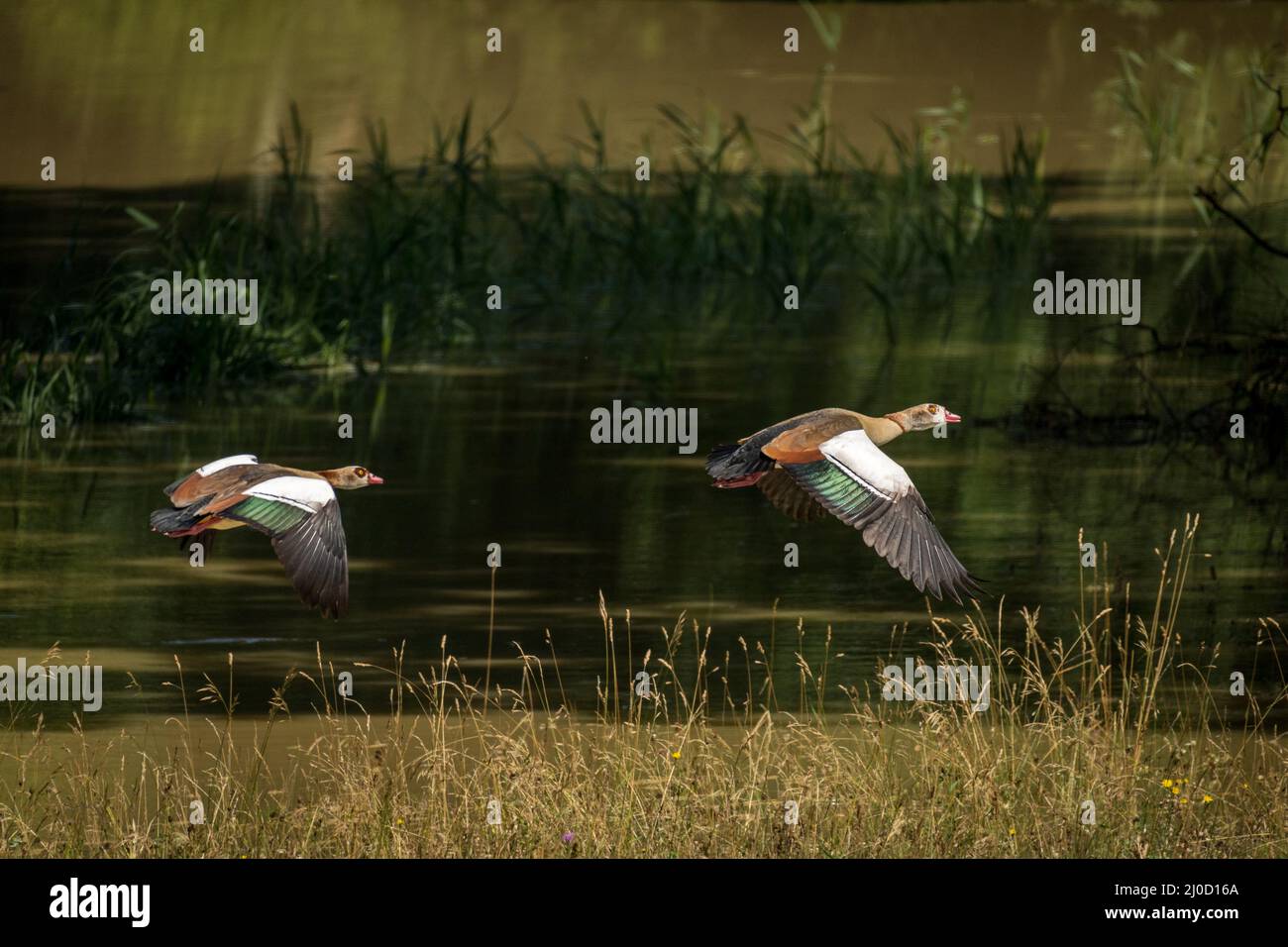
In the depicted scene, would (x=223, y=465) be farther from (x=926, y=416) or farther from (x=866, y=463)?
(x=926, y=416)

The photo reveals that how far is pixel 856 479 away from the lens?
30.1 feet

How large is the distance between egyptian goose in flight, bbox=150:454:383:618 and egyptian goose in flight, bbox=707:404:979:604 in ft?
3.89

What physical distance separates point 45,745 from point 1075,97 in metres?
21.6

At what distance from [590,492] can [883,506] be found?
249 inches

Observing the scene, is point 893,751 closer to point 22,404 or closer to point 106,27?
point 22,404

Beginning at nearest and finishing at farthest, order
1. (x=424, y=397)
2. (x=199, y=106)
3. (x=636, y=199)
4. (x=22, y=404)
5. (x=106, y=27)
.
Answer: (x=22, y=404)
(x=424, y=397)
(x=636, y=199)
(x=199, y=106)
(x=106, y=27)

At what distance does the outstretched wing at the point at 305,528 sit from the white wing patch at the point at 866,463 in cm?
151

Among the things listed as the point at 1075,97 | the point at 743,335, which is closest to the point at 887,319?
the point at 743,335

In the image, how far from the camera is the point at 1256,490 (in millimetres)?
15500

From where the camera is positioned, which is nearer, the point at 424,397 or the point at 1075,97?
the point at 424,397

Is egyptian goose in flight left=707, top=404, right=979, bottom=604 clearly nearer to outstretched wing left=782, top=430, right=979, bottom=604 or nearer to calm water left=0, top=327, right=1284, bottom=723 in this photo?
outstretched wing left=782, top=430, right=979, bottom=604

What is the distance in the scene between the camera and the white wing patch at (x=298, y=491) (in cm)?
930

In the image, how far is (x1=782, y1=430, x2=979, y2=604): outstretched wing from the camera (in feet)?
29.1

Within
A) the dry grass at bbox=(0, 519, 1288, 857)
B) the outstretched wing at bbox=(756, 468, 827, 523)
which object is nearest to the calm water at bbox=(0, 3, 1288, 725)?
the dry grass at bbox=(0, 519, 1288, 857)
